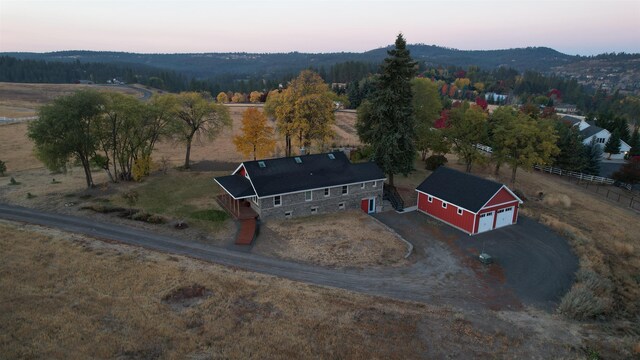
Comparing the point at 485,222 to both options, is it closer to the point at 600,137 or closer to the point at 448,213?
the point at 448,213

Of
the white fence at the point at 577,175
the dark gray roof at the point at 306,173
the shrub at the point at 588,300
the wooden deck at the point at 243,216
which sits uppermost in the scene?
the dark gray roof at the point at 306,173

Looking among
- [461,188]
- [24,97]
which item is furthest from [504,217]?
[24,97]

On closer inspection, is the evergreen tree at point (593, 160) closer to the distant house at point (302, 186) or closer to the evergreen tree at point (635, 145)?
the evergreen tree at point (635, 145)

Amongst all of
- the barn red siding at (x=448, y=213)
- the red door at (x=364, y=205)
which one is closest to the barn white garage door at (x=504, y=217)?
the barn red siding at (x=448, y=213)

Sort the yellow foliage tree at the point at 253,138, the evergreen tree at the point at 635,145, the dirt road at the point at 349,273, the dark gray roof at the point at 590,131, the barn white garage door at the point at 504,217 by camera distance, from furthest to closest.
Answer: the dark gray roof at the point at 590,131 → the evergreen tree at the point at 635,145 → the yellow foliage tree at the point at 253,138 → the barn white garage door at the point at 504,217 → the dirt road at the point at 349,273

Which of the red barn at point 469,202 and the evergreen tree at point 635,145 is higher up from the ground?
the red barn at point 469,202

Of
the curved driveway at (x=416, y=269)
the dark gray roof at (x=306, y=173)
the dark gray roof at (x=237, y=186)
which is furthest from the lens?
the dark gray roof at (x=306, y=173)

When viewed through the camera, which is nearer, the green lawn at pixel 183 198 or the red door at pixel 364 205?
the green lawn at pixel 183 198
